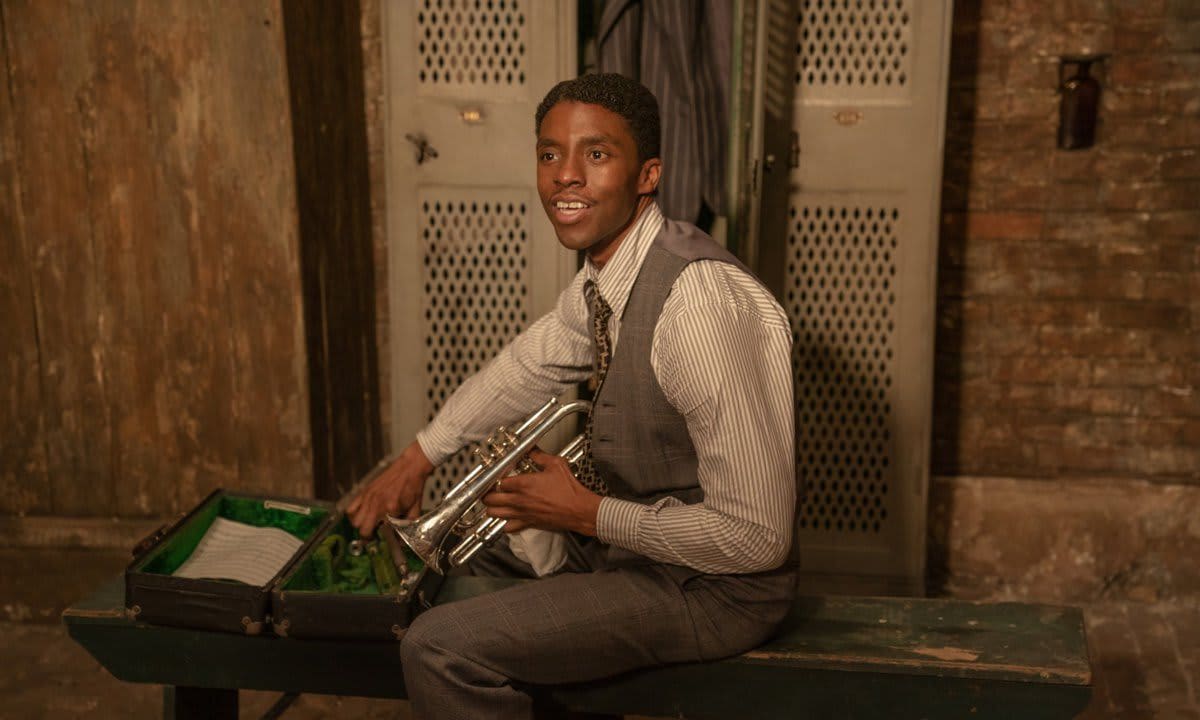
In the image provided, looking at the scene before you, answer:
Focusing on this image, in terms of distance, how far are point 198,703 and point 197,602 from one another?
442mm

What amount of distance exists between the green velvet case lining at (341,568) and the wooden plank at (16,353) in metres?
1.67

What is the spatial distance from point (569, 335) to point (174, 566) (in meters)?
1.04

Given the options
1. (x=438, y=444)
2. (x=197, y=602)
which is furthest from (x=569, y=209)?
(x=197, y=602)

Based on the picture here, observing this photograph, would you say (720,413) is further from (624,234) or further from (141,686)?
(141,686)

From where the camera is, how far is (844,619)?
2.45 metres

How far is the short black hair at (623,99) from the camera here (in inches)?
86.7

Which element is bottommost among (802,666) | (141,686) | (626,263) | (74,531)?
(141,686)

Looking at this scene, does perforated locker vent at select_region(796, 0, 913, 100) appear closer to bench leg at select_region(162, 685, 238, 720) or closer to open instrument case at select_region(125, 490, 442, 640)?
open instrument case at select_region(125, 490, 442, 640)

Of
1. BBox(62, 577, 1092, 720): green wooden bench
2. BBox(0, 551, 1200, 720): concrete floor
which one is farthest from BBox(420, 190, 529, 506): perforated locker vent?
BBox(62, 577, 1092, 720): green wooden bench

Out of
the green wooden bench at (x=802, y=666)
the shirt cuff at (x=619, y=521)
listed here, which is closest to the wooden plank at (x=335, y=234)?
the green wooden bench at (x=802, y=666)

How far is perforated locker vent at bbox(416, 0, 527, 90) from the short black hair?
1.46 meters

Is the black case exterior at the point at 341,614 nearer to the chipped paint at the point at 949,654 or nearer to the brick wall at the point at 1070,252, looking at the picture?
the chipped paint at the point at 949,654

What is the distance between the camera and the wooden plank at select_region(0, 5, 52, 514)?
11.5 feet

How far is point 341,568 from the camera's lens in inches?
102
